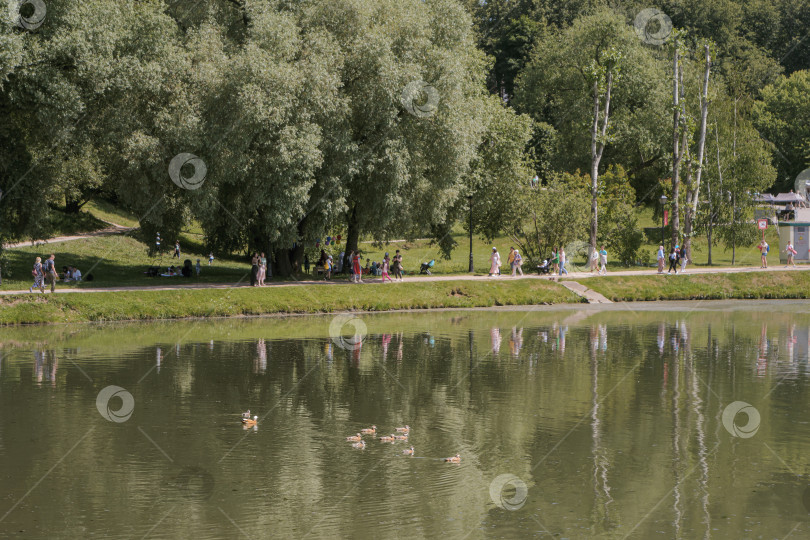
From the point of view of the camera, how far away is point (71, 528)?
13766 millimetres

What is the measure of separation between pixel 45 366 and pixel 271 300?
16425 mm

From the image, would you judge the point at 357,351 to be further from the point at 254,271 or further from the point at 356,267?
the point at 356,267

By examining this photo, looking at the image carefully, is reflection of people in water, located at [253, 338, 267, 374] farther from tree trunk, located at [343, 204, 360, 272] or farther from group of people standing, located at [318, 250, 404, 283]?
tree trunk, located at [343, 204, 360, 272]

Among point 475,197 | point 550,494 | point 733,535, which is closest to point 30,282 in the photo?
point 475,197

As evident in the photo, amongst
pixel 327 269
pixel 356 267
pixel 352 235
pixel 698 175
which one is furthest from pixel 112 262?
pixel 698 175

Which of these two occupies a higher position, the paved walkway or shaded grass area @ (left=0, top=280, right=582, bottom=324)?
the paved walkway

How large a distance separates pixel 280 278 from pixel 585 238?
2026 centimetres

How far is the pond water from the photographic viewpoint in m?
14.2

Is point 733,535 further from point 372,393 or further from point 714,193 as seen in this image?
point 714,193

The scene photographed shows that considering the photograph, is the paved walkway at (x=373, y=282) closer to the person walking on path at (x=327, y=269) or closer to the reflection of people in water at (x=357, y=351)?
the person walking on path at (x=327, y=269)

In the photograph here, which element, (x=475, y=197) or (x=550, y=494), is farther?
(x=475, y=197)

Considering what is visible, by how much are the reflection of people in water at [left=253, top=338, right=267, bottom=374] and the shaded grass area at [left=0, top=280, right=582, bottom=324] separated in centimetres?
907

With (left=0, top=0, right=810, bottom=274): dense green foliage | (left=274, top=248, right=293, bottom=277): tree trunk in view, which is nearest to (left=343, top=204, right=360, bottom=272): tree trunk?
(left=0, top=0, right=810, bottom=274): dense green foliage

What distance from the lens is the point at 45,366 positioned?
2781 cm
